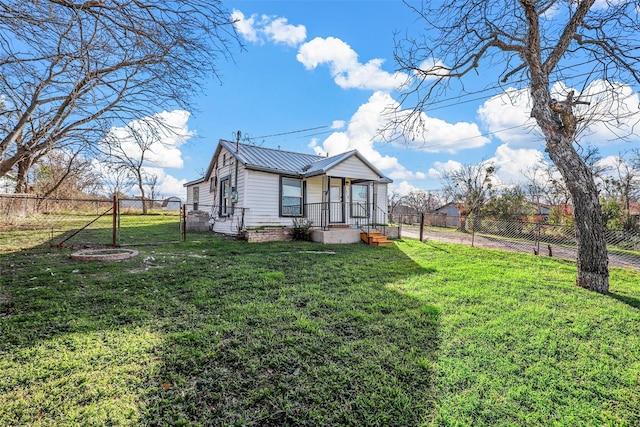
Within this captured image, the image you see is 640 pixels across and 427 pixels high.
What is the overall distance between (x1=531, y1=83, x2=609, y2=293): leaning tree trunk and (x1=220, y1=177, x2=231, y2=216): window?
10.3 m

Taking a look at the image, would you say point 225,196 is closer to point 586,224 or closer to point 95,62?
point 95,62

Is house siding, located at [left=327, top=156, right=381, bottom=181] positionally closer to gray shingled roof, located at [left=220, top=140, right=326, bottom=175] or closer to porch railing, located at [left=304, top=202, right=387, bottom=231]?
porch railing, located at [left=304, top=202, right=387, bottom=231]

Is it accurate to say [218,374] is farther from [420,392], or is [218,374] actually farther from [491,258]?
[491,258]

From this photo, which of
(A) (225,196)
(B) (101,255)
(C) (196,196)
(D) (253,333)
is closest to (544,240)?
(A) (225,196)

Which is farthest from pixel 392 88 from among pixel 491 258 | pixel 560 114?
pixel 491 258

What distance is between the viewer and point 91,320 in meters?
3.11

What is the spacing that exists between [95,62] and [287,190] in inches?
329

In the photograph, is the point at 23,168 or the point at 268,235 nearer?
the point at 23,168

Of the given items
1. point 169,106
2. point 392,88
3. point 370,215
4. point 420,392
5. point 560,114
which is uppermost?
point 392,88

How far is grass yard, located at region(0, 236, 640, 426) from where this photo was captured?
1909 mm

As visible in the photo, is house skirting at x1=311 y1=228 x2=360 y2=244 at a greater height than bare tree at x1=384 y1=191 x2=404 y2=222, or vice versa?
bare tree at x1=384 y1=191 x2=404 y2=222

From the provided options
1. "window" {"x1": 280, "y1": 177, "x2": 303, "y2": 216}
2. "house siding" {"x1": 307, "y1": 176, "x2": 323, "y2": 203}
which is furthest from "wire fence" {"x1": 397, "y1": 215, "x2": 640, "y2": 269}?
"window" {"x1": 280, "y1": 177, "x2": 303, "y2": 216}

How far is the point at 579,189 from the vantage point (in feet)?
17.4

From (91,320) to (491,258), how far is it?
362 inches
